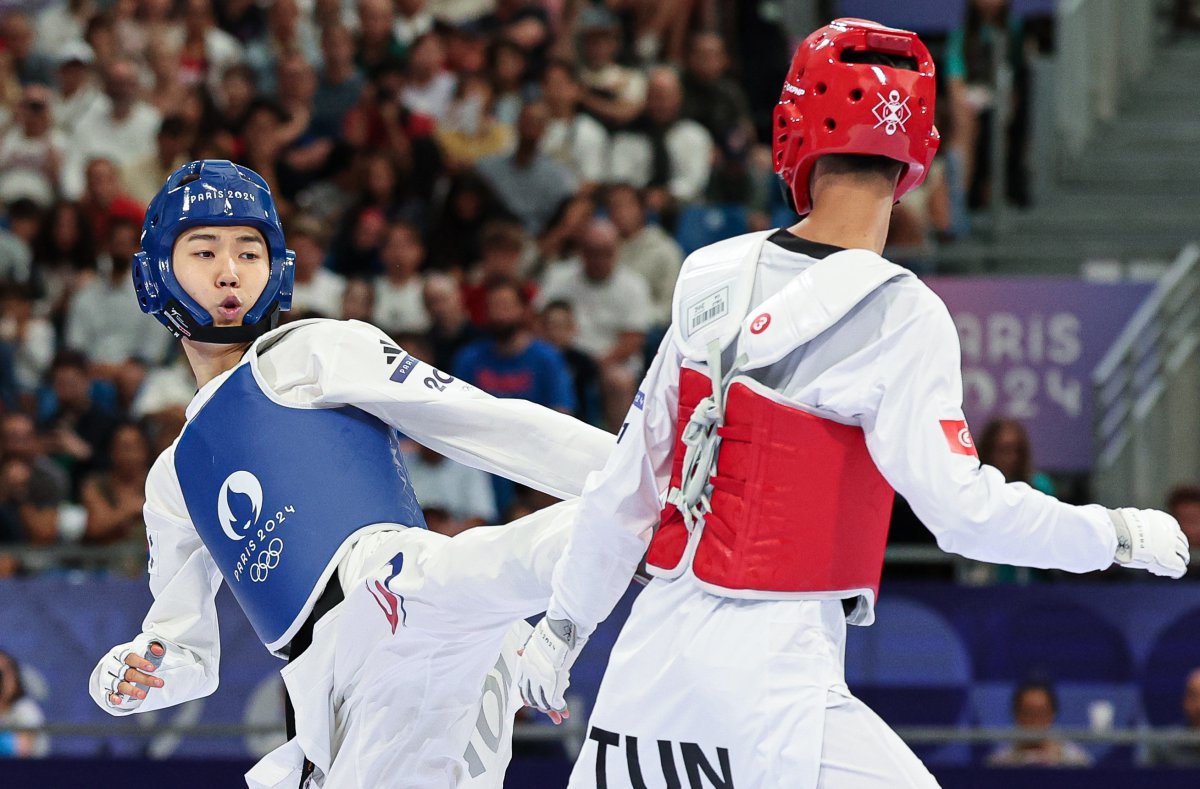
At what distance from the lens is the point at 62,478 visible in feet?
30.2

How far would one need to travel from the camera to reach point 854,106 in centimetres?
344

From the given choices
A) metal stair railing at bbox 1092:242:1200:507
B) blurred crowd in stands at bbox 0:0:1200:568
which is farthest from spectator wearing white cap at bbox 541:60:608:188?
metal stair railing at bbox 1092:242:1200:507

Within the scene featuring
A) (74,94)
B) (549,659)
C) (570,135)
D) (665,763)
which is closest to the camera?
(665,763)

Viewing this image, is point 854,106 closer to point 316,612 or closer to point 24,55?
point 316,612

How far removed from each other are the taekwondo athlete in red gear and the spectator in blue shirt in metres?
5.30

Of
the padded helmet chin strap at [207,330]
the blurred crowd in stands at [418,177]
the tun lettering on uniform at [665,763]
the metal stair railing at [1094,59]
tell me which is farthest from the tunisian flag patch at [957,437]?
the metal stair railing at [1094,59]

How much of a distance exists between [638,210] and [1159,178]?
3.90 meters

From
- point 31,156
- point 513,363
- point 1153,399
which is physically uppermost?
point 31,156

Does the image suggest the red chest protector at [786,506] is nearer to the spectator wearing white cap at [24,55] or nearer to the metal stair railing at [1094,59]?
the metal stair railing at [1094,59]

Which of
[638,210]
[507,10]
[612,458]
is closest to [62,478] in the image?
[638,210]

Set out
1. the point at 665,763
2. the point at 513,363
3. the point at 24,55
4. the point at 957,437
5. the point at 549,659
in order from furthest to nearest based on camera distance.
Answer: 1. the point at 24,55
2. the point at 513,363
3. the point at 549,659
4. the point at 665,763
5. the point at 957,437

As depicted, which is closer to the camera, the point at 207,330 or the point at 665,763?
the point at 665,763

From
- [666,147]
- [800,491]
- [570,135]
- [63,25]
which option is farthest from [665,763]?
[63,25]

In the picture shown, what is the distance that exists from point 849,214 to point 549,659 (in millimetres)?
1139
